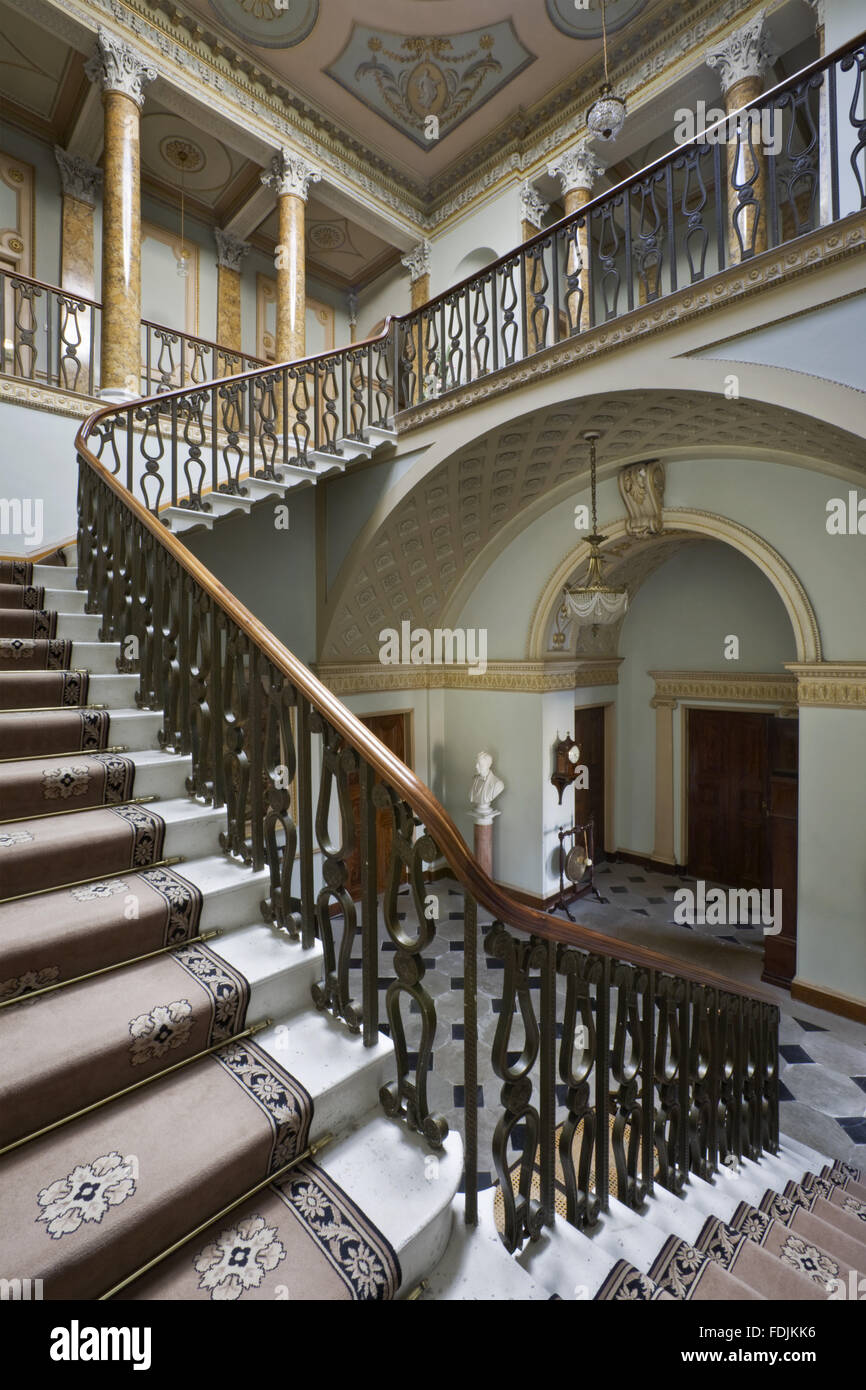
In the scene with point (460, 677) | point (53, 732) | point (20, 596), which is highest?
point (20, 596)

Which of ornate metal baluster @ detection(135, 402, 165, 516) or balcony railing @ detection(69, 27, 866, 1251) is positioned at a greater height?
ornate metal baluster @ detection(135, 402, 165, 516)

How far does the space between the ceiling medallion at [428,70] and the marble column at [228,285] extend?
272 cm

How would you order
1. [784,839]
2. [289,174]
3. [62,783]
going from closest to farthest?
[62,783] < [784,839] < [289,174]

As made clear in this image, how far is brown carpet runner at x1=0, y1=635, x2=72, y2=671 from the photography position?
277 cm

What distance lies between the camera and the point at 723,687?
7859mm

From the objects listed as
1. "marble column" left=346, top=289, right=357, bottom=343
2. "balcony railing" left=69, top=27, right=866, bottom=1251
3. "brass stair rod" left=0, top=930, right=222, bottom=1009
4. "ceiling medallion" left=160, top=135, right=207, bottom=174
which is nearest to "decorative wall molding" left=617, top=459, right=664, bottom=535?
"balcony railing" left=69, top=27, right=866, bottom=1251

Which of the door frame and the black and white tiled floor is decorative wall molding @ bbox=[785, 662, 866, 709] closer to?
the black and white tiled floor

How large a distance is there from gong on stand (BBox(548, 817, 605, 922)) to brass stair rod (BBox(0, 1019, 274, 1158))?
19.1ft

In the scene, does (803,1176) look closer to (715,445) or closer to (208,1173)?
A: (208,1173)

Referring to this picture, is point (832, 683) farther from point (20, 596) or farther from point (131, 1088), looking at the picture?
point (20, 596)

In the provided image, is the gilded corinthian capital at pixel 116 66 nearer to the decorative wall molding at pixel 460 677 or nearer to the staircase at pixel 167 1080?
the decorative wall molding at pixel 460 677

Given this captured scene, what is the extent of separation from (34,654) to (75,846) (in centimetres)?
131

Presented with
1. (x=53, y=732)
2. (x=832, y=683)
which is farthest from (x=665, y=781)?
(x=53, y=732)

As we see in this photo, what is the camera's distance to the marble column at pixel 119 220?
5.61m
